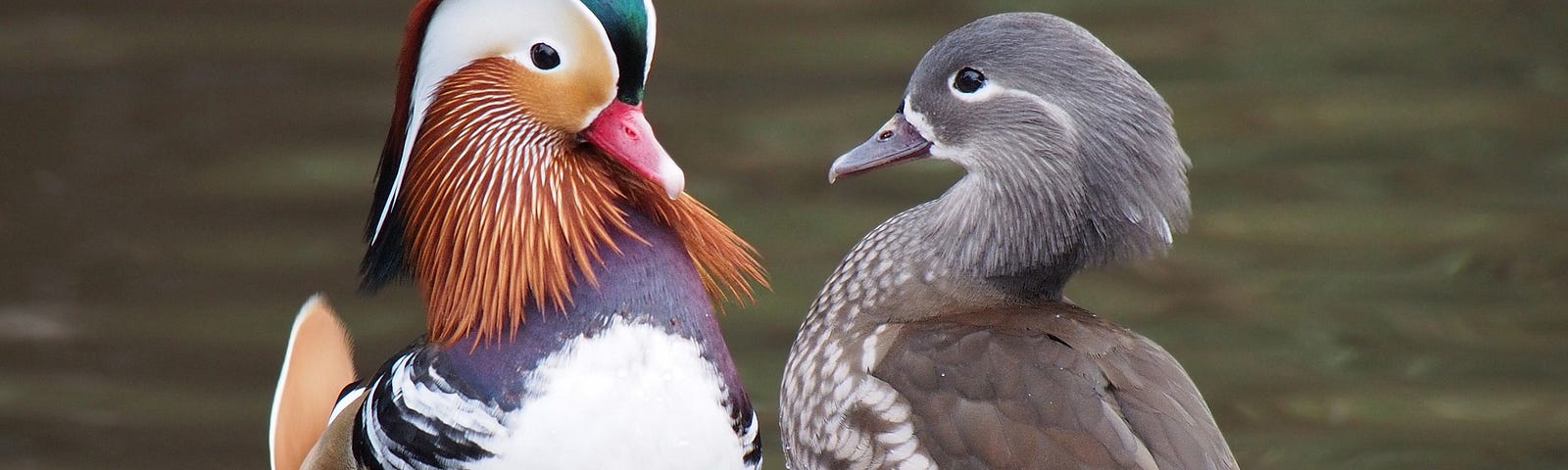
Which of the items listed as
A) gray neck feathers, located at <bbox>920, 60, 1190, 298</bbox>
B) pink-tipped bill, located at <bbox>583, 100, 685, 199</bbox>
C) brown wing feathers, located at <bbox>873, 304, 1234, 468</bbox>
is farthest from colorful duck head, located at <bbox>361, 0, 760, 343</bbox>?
gray neck feathers, located at <bbox>920, 60, 1190, 298</bbox>

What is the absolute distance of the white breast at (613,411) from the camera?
8.52 ft

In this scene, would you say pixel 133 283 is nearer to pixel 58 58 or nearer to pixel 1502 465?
pixel 58 58

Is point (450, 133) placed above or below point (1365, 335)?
above

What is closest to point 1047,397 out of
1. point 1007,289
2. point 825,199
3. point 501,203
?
point 1007,289

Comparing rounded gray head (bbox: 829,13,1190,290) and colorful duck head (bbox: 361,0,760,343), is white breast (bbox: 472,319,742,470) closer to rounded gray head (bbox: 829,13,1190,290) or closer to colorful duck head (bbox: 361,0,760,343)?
colorful duck head (bbox: 361,0,760,343)

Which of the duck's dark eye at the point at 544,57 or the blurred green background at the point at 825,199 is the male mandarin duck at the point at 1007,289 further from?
the blurred green background at the point at 825,199

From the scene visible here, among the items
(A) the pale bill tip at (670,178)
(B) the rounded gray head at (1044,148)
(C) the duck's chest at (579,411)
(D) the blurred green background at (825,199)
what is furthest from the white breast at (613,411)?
(D) the blurred green background at (825,199)

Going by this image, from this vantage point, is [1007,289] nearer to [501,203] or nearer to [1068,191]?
[1068,191]

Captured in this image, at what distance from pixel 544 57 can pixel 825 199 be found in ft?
8.48

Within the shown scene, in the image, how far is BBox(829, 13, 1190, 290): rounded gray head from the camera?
301 centimetres

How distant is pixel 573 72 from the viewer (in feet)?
8.51

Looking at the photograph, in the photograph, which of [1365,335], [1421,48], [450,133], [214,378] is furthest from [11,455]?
[1421,48]

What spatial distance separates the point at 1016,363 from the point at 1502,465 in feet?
5.30

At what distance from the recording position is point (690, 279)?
2736 mm
